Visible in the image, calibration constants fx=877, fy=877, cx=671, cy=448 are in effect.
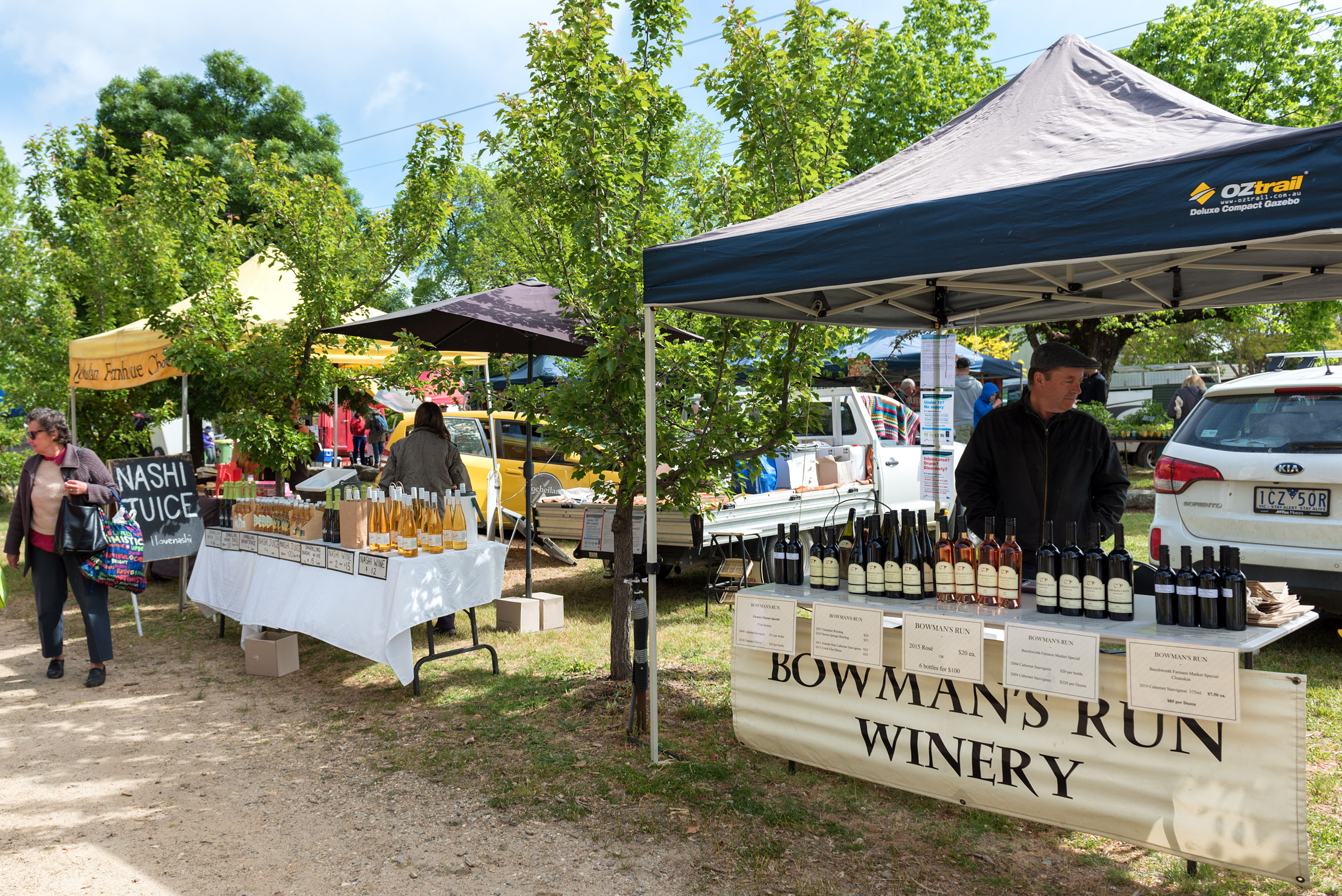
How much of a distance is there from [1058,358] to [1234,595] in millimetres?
1360

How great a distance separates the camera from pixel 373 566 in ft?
16.7

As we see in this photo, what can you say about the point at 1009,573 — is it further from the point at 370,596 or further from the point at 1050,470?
the point at 370,596

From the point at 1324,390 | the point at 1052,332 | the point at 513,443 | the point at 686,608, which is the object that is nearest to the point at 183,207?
the point at 513,443

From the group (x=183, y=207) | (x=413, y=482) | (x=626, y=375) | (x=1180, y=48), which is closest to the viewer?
(x=626, y=375)

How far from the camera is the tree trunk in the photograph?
5469 millimetres

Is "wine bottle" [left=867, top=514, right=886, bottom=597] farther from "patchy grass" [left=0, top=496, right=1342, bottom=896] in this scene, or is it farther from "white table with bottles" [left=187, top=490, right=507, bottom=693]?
"white table with bottles" [left=187, top=490, right=507, bottom=693]

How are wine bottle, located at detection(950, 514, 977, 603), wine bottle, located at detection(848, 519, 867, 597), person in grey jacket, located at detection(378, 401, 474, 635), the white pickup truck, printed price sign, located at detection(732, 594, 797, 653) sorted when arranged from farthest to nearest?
the white pickup truck
person in grey jacket, located at detection(378, 401, 474, 635)
printed price sign, located at detection(732, 594, 797, 653)
wine bottle, located at detection(848, 519, 867, 597)
wine bottle, located at detection(950, 514, 977, 603)

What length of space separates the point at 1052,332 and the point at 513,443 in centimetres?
851

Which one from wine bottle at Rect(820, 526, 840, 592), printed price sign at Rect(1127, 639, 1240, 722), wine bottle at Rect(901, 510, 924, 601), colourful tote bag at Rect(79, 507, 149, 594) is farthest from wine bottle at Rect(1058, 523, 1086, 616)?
colourful tote bag at Rect(79, 507, 149, 594)

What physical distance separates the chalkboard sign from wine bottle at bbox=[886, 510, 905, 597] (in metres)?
6.32

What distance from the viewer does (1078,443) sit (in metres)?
3.99

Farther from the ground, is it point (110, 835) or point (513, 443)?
point (513, 443)

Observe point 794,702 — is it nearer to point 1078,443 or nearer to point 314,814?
point 1078,443

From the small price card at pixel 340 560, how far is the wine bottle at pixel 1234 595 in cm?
439
